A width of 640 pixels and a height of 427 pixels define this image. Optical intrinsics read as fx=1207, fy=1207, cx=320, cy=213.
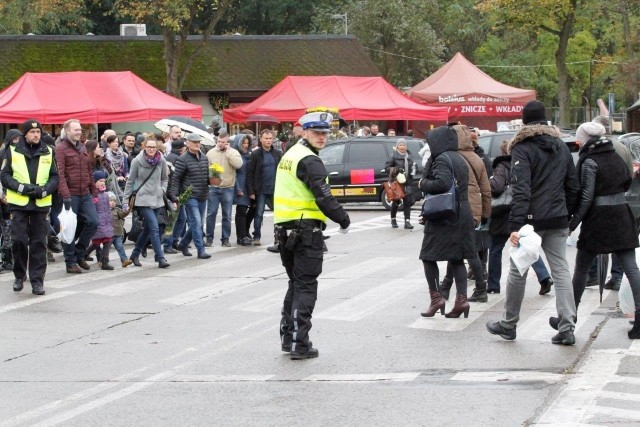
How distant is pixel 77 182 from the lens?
15445mm

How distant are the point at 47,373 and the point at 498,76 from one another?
65.4m

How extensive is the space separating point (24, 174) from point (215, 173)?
5314mm

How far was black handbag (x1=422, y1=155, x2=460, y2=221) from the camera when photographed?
10.7 meters

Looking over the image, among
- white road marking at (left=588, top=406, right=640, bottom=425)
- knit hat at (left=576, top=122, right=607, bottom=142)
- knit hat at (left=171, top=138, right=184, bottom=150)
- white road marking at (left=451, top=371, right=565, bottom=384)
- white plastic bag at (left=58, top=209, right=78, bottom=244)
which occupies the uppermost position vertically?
knit hat at (left=576, top=122, right=607, bottom=142)

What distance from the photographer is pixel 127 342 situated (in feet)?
33.8

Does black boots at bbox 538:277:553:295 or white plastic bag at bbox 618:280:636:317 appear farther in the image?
black boots at bbox 538:277:553:295

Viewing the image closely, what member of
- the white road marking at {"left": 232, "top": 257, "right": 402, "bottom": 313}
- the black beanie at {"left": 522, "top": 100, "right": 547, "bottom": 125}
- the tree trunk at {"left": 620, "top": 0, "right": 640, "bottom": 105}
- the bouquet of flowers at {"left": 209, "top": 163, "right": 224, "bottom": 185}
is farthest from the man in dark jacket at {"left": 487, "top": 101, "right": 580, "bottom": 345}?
the tree trunk at {"left": 620, "top": 0, "right": 640, "bottom": 105}

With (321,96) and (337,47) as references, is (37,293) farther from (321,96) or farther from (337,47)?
(337,47)

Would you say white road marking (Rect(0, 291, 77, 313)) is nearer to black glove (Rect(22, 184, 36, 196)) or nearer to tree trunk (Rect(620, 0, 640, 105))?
black glove (Rect(22, 184, 36, 196))

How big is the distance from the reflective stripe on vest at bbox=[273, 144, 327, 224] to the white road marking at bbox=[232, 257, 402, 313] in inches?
107

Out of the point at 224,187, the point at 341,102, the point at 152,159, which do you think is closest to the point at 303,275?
the point at 152,159

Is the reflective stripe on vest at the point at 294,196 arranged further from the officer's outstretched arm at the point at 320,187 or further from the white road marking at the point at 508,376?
the white road marking at the point at 508,376

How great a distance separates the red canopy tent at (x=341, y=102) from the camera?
115 ft

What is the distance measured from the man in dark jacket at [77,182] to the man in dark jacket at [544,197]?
24.0 feet
